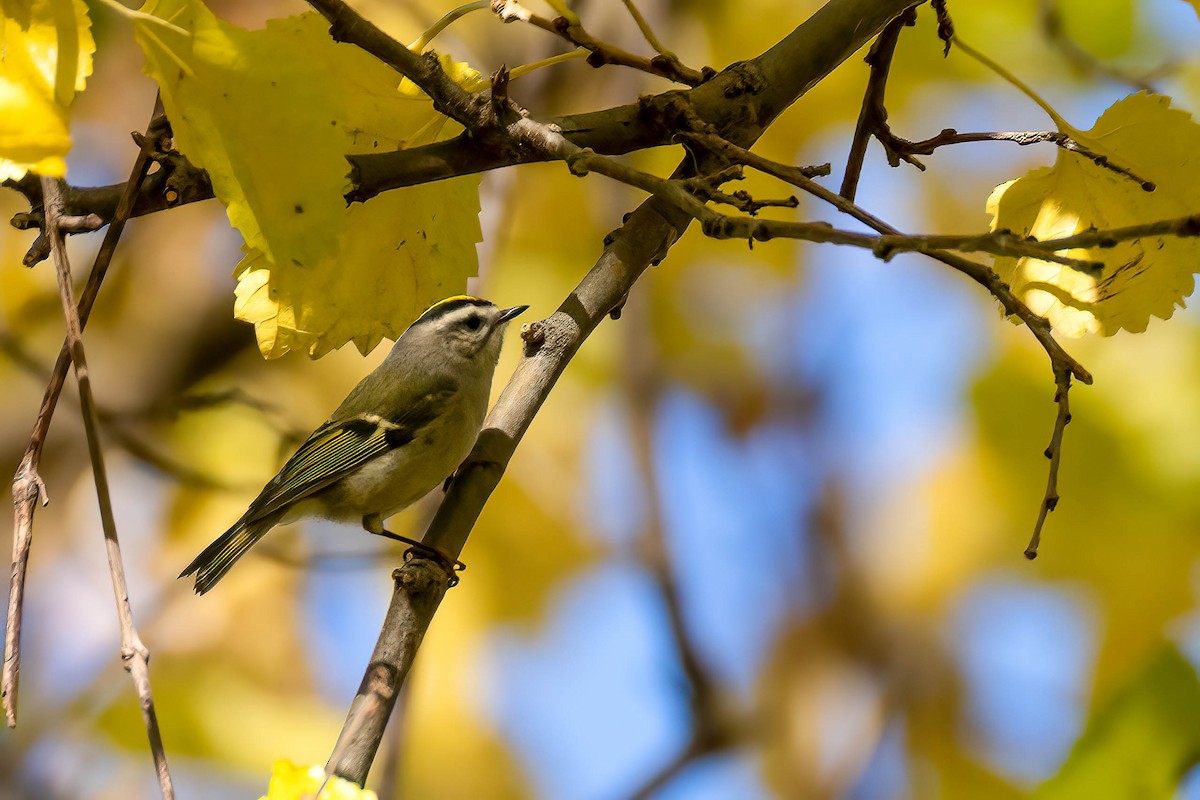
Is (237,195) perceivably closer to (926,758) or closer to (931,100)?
(931,100)

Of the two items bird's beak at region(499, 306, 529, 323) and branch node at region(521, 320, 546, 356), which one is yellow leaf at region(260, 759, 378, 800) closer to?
branch node at region(521, 320, 546, 356)

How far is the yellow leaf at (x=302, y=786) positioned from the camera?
0.87 m

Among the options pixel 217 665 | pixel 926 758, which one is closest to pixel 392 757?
pixel 217 665

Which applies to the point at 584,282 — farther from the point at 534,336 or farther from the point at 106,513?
the point at 106,513

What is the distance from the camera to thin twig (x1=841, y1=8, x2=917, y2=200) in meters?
1.73

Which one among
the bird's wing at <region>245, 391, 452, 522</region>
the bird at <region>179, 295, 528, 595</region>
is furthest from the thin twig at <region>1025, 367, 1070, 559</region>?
the bird's wing at <region>245, 391, 452, 522</region>

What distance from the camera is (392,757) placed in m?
2.29

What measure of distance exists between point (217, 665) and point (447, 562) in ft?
8.08

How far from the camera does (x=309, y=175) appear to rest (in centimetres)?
117

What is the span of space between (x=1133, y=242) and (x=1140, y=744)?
72 centimetres

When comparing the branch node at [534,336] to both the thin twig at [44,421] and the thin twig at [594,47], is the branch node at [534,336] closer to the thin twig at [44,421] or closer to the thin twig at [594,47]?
the thin twig at [594,47]

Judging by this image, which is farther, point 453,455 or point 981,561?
point 981,561

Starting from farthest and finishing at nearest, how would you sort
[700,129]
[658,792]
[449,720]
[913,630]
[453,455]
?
[913,630], [449,720], [658,792], [453,455], [700,129]

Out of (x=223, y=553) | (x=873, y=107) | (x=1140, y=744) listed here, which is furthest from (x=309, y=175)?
(x=223, y=553)
